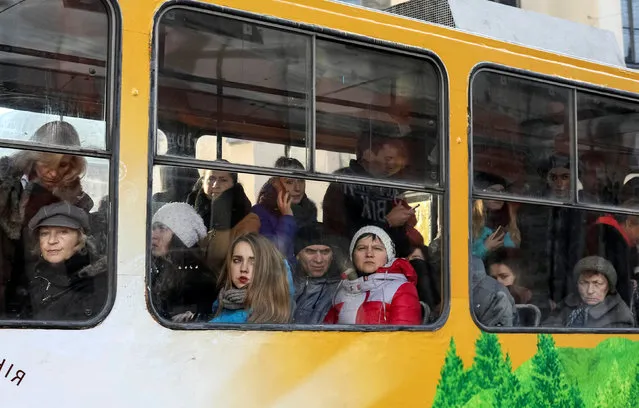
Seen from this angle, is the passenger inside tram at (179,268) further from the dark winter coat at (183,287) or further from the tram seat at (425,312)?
the tram seat at (425,312)

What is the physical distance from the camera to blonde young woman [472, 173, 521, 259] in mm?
4305

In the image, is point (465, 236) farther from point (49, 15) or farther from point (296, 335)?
point (49, 15)

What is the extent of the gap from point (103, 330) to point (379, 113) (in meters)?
1.62

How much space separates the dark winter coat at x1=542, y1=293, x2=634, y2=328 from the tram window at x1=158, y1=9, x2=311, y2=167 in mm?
1715

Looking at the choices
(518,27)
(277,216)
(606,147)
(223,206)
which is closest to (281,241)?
(277,216)

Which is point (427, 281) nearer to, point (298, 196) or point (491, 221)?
point (491, 221)

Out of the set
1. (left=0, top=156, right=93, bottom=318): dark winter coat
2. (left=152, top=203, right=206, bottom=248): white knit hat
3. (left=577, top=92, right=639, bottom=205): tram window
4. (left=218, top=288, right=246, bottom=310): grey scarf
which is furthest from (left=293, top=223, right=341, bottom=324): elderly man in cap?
(left=577, top=92, right=639, bottom=205): tram window

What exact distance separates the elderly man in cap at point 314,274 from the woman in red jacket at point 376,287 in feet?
0.18

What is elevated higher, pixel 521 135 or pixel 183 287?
pixel 521 135

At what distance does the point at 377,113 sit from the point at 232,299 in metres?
1.11

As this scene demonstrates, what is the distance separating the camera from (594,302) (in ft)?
15.8

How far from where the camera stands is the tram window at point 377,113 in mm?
3912

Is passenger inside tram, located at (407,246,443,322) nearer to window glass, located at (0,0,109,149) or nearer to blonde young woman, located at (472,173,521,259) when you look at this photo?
blonde young woman, located at (472,173,521,259)

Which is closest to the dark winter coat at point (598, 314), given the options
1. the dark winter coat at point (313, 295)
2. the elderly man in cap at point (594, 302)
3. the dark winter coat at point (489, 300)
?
the elderly man in cap at point (594, 302)
